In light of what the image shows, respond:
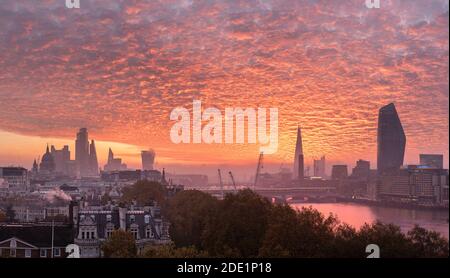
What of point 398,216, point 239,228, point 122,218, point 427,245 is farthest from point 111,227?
point 398,216

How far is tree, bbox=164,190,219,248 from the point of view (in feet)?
69.0

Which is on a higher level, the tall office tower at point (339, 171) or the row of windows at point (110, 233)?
the tall office tower at point (339, 171)

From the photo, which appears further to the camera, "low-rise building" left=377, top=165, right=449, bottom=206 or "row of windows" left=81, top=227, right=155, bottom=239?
"low-rise building" left=377, top=165, right=449, bottom=206

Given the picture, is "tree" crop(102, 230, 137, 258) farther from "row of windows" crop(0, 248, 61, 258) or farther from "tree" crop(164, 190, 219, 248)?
"tree" crop(164, 190, 219, 248)

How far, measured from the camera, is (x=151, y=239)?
1992 cm

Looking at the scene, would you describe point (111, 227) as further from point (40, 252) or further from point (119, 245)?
point (119, 245)

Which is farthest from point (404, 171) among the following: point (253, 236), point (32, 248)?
point (32, 248)

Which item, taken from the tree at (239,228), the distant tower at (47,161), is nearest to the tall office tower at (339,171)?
the tree at (239,228)

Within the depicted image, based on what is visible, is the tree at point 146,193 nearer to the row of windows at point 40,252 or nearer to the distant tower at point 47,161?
the distant tower at point 47,161

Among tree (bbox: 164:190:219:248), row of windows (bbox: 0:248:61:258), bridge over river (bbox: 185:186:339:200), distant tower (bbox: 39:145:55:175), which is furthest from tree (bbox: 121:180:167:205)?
row of windows (bbox: 0:248:61:258)

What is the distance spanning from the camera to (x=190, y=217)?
76.8 feet

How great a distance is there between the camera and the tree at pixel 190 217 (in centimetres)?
2103

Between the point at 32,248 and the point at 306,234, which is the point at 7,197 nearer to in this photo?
the point at 32,248

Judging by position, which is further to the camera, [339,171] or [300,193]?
[300,193]
